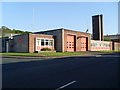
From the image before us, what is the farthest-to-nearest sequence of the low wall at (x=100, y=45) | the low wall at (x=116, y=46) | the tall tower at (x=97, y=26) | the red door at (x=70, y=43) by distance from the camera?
the low wall at (x=116, y=46)
the tall tower at (x=97, y=26)
the low wall at (x=100, y=45)
the red door at (x=70, y=43)

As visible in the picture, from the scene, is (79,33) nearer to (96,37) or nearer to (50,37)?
(50,37)

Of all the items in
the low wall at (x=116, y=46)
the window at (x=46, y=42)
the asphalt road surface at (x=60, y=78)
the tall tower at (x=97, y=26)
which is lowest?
the asphalt road surface at (x=60, y=78)

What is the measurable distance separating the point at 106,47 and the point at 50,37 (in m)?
34.2

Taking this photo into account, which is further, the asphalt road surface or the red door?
the red door

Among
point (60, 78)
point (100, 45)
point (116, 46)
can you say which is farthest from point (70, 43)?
point (60, 78)

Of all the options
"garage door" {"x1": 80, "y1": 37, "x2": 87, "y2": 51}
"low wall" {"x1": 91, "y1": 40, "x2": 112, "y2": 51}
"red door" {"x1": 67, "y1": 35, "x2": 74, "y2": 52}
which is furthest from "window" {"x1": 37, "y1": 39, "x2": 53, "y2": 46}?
"low wall" {"x1": 91, "y1": 40, "x2": 112, "y2": 51}

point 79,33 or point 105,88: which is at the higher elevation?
point 79,33

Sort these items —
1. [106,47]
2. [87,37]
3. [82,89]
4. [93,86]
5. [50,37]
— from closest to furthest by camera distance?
1. [82,89]
2. [93,86]
3. [50,37]
4. [87,37]
5. [106,47]

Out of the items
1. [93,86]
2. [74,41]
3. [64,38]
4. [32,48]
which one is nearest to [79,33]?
[74,41]

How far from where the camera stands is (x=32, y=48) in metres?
54.6

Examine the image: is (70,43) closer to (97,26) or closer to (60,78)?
(97,26)

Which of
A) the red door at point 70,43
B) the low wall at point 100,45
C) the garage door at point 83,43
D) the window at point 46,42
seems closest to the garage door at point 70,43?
the red door at point 70,43

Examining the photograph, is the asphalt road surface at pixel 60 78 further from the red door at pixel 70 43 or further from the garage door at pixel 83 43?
the garage door at pixel 83 43

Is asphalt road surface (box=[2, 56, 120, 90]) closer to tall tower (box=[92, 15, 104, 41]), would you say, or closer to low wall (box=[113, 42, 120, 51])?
tall tower (box=[92, 15, 104, 41])
